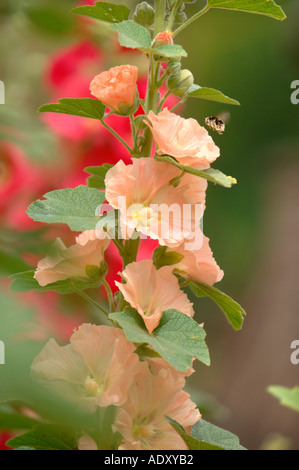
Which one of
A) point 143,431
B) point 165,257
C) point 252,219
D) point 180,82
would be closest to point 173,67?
point 180,82

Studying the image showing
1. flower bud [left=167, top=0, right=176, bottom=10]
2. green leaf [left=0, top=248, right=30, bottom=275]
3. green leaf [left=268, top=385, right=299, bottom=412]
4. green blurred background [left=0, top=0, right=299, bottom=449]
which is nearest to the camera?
green leaf [left=0, top=248, right=30, bottom=275]

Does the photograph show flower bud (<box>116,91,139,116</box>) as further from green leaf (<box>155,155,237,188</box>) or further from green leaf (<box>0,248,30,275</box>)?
green leaf (<box>0,248,30,275</box>)

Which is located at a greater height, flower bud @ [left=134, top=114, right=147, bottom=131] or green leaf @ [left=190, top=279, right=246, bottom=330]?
flower bud @ [left=134, top=114, right=147, bottom=131]

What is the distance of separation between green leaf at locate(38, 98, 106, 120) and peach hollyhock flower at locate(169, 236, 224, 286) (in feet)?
0.34

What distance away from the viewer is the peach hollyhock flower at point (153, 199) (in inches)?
14.3

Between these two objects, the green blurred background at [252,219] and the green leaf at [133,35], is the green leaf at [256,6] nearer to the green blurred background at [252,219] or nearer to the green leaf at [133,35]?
the green leaf at [133,35]

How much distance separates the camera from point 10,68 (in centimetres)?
76

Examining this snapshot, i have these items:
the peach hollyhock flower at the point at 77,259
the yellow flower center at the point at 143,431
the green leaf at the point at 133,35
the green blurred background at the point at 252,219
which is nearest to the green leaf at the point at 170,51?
the green leaf at the point at 133,35

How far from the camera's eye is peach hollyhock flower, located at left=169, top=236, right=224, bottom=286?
396 millimetres

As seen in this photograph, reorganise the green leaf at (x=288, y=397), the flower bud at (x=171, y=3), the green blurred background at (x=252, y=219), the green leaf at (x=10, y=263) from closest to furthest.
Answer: the green leaf at (x=10, y=263) → the green leaf at (x=288, y=397) → the flower bud at (x=171, y=3) → the green blurred background at (x=252, y=219)

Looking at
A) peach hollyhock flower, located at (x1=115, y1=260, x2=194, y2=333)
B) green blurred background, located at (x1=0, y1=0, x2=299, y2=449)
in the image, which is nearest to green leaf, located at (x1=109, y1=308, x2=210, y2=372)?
peach hollyhock flower, located at (x1=115, y1=260, x2=194, y2=333)

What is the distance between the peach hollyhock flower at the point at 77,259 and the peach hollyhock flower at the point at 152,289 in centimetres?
3

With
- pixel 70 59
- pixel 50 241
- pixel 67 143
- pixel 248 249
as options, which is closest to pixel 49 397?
pixel 50 241

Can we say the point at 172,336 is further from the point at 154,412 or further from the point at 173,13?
the point at 173,13
